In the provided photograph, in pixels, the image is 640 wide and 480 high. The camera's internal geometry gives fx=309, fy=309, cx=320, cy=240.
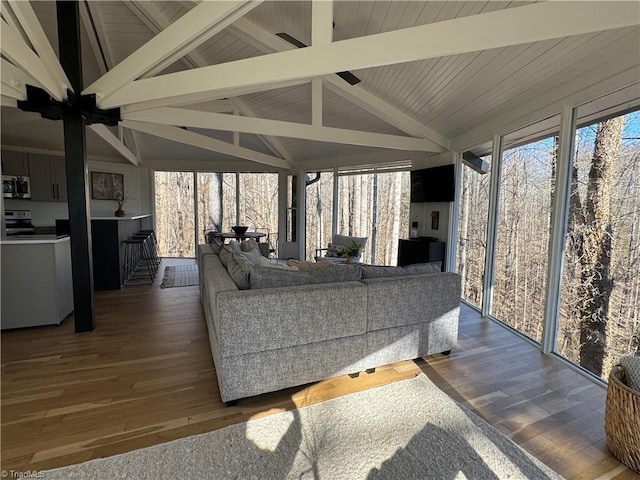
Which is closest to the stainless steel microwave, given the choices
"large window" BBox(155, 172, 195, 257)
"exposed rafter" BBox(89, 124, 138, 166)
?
"exposed rafter" BBox(89, 124, 138, 166)

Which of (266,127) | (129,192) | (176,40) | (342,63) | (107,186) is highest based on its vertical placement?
Answer: (176,40)

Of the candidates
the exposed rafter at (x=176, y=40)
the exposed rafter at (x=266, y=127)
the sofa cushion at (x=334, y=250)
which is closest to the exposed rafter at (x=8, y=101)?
the exposed rafter at (x=176, y=40)

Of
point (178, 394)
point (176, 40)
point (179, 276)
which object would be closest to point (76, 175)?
point (176, 40)

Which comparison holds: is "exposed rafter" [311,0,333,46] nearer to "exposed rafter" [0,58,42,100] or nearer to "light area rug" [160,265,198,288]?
"exposed rafter" [0,58,42,100]

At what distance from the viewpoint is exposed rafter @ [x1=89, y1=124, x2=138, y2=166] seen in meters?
4.26

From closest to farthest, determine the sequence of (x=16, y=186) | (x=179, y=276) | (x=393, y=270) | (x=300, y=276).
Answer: (x=300, y=276) < (x=393, y=270) < (x=16, y=186) < (x=179, y=276)

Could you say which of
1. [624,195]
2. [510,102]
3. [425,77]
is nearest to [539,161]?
[510,102]

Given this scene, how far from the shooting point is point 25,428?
184 cm

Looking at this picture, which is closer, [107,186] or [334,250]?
[334,250]

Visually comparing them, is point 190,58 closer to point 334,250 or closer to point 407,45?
point 334,250

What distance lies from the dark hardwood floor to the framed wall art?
4.70m

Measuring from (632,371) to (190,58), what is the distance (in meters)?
6.00

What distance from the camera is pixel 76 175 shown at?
3.08 meters

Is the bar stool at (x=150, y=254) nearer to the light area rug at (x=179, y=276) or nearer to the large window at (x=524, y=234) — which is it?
the light area rug at (x=179, y=276)
